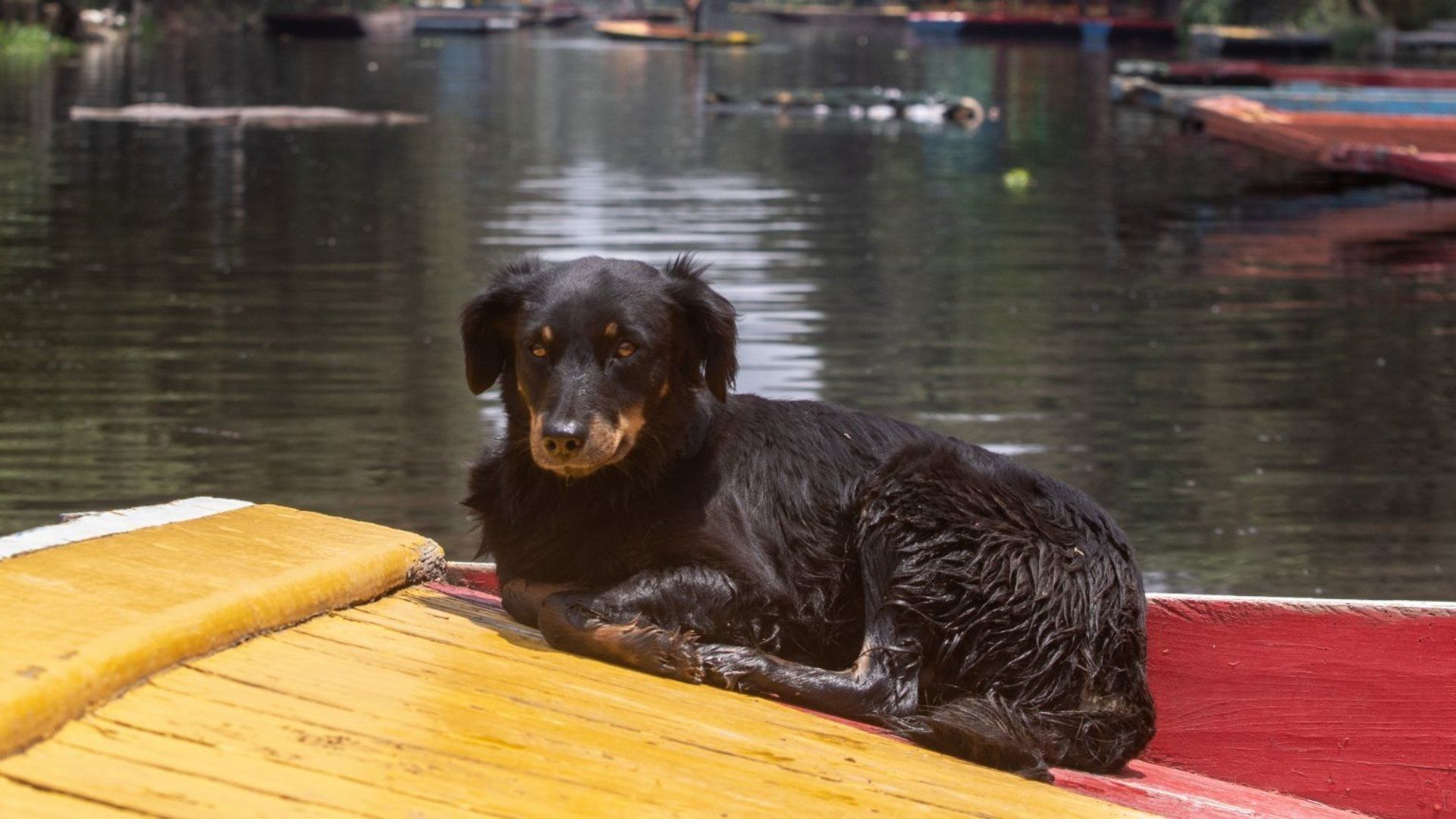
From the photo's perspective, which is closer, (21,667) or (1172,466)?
(21,667)

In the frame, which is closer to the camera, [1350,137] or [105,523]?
[105,523]

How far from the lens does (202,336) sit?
14320 mm

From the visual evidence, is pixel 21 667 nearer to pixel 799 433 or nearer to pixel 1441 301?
pixel 799 433

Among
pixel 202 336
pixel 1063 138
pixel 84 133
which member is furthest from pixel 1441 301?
pixel 84 133

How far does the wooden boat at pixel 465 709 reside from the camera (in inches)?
117

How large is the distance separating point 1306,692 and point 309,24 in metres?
82.0

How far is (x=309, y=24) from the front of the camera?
8225 cm

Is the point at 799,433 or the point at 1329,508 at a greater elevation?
the point at 799,433

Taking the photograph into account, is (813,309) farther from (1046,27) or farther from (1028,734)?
(1046,27)

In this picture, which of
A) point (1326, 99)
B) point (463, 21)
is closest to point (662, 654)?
point (1326, 99)

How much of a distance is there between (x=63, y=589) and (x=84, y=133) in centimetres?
3028

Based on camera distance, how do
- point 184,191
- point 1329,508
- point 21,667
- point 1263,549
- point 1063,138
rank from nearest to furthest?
point 21,667 < point 1263,549 < point 1329,508 < point 184,191 < point 1063,138

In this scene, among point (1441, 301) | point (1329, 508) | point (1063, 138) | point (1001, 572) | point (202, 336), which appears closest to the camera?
point (1001, 572)

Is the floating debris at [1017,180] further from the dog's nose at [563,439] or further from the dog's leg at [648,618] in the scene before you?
the dog's nose at [563,439]
